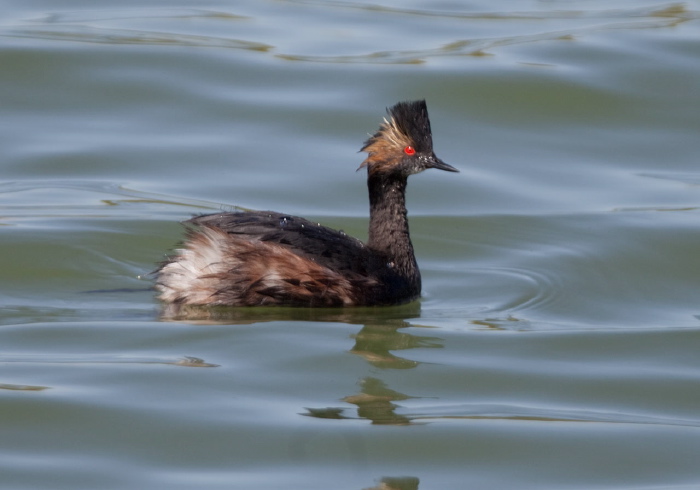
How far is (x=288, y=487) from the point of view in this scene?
541 cm

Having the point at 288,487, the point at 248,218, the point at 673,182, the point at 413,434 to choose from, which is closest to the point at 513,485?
the point at 413,434

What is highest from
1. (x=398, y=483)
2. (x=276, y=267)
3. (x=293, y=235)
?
(x=293, y=235)

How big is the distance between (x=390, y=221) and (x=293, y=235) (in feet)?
2.65

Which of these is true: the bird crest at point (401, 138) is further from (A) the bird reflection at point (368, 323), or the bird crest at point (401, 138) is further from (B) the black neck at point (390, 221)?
(A) the bird reflection at point (368, 323)

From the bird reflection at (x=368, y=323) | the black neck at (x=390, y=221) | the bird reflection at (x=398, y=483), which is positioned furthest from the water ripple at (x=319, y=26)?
the bird reflection at (x=398, y=483)

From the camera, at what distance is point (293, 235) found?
7566mm

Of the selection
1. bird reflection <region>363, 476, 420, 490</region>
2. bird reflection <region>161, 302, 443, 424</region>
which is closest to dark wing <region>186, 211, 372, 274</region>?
bird reflection <region>161, 302, 443, 424</region>

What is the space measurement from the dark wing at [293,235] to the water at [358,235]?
30 cm

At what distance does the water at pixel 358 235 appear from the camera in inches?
231

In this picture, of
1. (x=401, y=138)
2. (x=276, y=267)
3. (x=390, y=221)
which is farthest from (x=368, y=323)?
(x=401, y=138)

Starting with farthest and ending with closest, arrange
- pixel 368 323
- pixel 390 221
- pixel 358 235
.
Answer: pixel 358 235
pixel 390 221
pixel 368 323

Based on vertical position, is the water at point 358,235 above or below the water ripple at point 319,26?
below

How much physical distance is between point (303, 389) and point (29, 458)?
1.42 metres

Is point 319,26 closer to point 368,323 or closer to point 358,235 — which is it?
point 358,235
